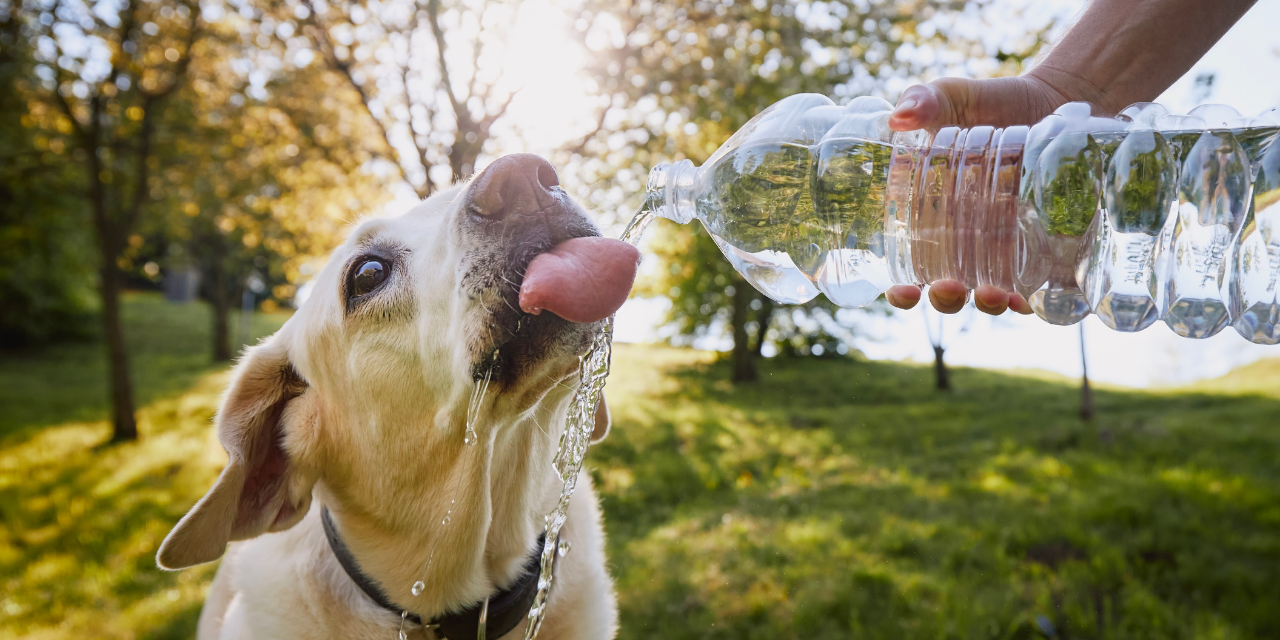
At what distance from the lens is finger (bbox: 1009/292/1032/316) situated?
2.29 m

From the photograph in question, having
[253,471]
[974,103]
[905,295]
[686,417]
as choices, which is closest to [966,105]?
[974,103]

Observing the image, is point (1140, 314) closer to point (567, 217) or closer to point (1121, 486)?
point (567, 217)

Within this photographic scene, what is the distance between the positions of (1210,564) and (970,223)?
3.71 meters

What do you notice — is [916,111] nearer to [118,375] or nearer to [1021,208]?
[1021,208]

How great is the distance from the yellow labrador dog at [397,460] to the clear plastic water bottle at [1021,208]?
0.75m

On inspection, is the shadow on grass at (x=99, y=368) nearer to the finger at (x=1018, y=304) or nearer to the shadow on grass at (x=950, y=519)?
the shadow on grass at (x=950, y=519)

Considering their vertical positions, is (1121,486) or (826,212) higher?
(826,212)

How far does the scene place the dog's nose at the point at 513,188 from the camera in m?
1.81

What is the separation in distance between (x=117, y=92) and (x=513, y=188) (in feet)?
35.5

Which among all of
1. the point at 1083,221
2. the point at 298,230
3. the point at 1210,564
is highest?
the point at 298,230

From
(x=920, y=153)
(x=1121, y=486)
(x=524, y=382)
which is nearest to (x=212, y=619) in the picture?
(x=524, y=382)

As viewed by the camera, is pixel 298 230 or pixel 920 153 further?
pixel 298 230

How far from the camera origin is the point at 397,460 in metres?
2.20

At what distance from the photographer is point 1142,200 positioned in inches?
70.1
